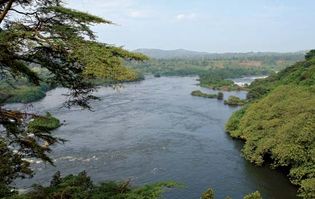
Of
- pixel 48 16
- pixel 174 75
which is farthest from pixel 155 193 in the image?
pixel 174 75

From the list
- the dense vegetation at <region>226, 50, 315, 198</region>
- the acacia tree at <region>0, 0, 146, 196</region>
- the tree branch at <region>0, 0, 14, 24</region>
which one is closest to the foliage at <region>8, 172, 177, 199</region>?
the acacia tree at <region>0, 0, 146, 196</region>

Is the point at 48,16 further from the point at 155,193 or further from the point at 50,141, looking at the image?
the point at 155,193

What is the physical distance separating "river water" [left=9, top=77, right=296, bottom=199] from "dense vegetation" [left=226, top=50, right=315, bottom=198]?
5.39 feet

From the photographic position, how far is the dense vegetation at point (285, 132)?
40.3 metres

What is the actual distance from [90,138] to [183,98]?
45.8 m

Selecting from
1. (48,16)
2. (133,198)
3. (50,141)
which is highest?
(48,16)

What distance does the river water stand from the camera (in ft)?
130

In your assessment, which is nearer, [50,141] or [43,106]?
[50,141]

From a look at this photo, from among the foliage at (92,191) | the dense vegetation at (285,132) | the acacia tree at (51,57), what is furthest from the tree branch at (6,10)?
the dense vegetation at (285,132)

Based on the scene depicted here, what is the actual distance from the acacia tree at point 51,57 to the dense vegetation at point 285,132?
97.6ft

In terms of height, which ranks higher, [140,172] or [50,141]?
[50,141]

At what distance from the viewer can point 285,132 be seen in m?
44.5

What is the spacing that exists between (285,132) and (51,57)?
128 feet

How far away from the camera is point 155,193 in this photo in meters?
8.05
